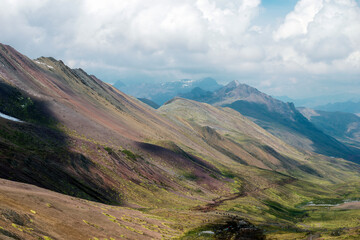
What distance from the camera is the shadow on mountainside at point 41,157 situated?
8250 centimetres

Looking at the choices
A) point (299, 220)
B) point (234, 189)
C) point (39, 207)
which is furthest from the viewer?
point (234, 189)

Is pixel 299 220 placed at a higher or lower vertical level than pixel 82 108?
lower

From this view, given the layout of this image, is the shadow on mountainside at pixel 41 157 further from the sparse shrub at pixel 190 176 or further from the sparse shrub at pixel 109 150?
the sparse shrub at pixel 190 176

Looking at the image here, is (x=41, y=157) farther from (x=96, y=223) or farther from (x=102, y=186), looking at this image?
(x=96, y=223)

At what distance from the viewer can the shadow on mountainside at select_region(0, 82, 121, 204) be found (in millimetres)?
82500

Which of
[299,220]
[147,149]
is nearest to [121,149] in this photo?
[147,149]

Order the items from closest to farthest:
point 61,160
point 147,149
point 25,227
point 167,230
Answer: point 25,227 → point 167,230 → point 61,160 → point 147,149

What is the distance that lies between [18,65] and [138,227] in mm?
147770

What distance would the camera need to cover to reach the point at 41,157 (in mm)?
96000

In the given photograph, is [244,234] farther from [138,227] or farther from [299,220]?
[299,220]

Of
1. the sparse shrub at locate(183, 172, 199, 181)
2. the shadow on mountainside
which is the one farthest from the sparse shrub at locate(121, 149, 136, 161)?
the sparse shrub at locate(183, 172, 199, 181)

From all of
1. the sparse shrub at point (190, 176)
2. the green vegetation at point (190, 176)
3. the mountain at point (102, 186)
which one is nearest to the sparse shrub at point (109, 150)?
the mountain at point (102, 186)

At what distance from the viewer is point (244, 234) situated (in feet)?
274

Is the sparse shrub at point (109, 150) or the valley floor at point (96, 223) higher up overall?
the sparse shrub at point (109, 150)
